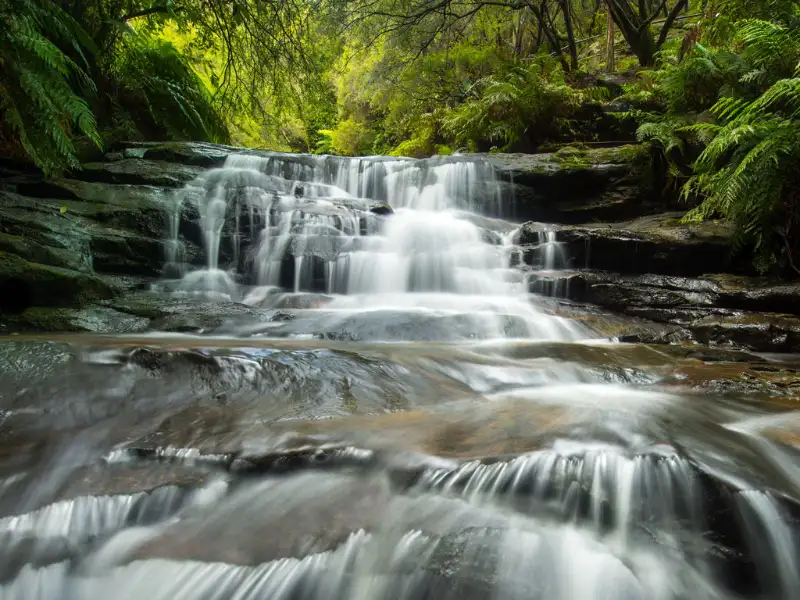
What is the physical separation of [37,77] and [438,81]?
9.38m

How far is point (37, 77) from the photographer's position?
3.27 m

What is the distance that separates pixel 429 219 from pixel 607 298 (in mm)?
2924

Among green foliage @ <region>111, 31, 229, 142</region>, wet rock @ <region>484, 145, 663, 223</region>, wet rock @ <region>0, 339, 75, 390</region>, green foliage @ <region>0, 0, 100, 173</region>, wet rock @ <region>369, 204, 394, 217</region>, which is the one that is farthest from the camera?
green foliage @ <region>111, 31, 229, 142</region>

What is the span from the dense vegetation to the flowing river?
266 centimetres

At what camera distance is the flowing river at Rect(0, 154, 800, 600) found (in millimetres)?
1297

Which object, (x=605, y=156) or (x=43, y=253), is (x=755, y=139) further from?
(x=43, y=253)

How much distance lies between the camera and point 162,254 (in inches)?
212

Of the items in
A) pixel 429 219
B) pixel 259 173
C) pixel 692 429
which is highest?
pixel 259 173

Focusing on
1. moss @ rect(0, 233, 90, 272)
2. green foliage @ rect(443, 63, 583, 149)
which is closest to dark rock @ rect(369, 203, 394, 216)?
green foliage @ rect(443, 63, 583, 149)

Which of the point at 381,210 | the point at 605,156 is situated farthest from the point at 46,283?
the point at 605,156

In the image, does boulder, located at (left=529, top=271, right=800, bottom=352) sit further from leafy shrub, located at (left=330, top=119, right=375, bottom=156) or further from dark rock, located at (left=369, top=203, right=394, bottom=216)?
leafy shrub, located at (left=330, top=119, right=375, bottom=156)

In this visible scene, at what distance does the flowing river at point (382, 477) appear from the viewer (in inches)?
51.1

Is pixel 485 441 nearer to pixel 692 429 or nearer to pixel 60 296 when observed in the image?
pixel 692 429

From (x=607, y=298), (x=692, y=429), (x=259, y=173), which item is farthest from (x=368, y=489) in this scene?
(x=259, y=173)
